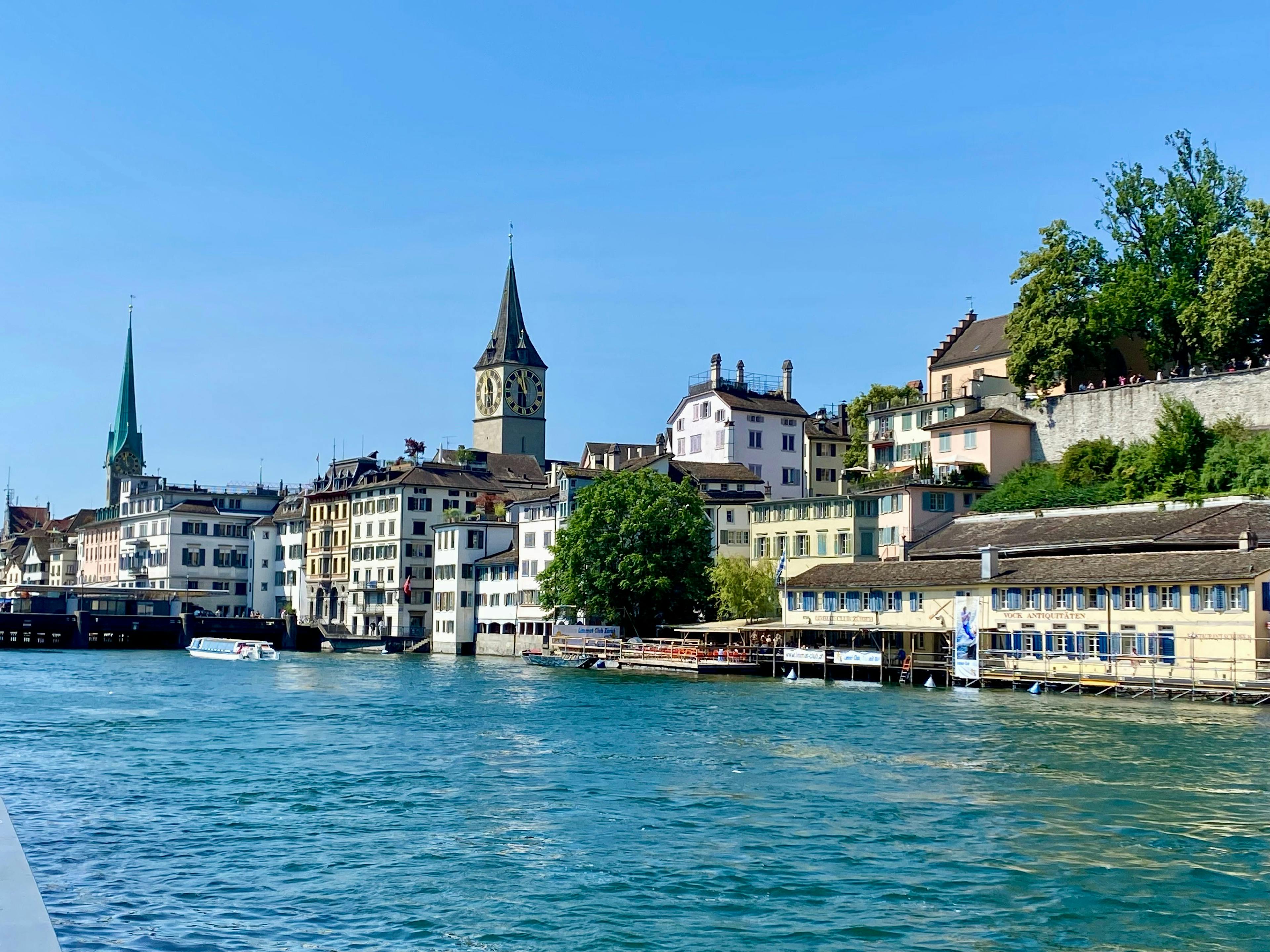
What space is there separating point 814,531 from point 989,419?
11.8m

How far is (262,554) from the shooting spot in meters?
146

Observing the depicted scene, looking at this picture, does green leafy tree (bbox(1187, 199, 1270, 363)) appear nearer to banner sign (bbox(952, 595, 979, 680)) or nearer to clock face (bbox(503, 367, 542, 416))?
banner sign (bbox(952, 595, 979, 680))

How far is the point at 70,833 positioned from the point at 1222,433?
186 feet

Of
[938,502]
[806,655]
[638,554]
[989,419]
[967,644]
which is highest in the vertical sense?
[989,419]

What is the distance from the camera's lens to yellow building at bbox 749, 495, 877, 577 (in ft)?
268

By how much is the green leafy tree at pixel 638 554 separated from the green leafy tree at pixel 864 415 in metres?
14.4

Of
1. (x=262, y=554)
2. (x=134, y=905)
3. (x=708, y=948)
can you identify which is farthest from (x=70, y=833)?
(x=262, y=554)

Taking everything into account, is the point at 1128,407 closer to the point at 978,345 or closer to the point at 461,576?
the point at 978,345

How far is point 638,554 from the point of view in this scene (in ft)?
274

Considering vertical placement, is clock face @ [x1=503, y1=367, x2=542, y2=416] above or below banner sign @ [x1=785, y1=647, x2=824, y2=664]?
above

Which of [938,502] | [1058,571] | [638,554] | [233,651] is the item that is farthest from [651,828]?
[233,651]

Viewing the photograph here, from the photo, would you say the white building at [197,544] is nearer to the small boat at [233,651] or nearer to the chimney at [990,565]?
the small boat at [233,651]

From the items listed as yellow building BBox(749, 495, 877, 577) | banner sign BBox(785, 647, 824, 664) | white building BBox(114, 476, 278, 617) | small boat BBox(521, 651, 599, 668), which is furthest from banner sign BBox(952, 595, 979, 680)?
white building BBox(114, 476, 278, 617)

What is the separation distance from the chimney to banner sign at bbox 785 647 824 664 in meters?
8.94
